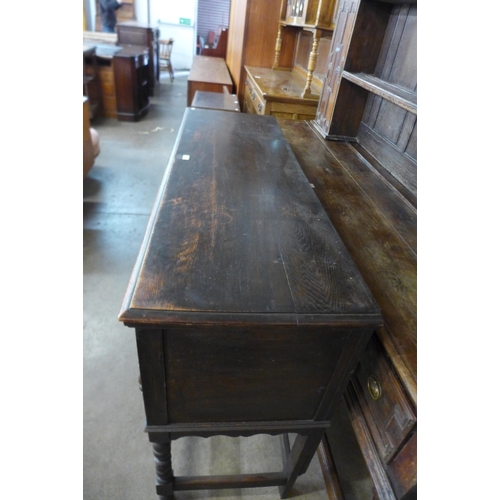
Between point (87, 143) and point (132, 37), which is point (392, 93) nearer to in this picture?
point (87, 143)

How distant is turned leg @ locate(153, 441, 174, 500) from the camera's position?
93cm

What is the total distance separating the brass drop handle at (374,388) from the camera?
705mm

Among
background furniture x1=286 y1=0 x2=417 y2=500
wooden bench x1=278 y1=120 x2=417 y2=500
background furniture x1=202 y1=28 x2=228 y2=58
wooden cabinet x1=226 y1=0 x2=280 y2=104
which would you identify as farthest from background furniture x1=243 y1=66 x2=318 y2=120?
background furniture x1=202 y1=28 x2=228 y2=58

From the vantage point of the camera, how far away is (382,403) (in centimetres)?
69

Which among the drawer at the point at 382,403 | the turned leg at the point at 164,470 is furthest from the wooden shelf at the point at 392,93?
the turned leg at the point at 164,470

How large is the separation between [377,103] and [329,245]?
1.03m

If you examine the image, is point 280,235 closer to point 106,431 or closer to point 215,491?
point 215,491

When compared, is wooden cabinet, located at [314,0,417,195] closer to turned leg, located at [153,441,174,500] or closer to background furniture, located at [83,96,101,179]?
turned leg, located at [153,441,174,500]

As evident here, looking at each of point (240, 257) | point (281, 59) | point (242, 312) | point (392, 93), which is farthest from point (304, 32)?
point (242, 312)

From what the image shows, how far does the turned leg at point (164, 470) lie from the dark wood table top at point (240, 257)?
0.53 meters

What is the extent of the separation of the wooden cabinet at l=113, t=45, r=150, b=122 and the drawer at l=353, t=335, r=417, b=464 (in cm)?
472

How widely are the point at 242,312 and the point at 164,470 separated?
715mm
